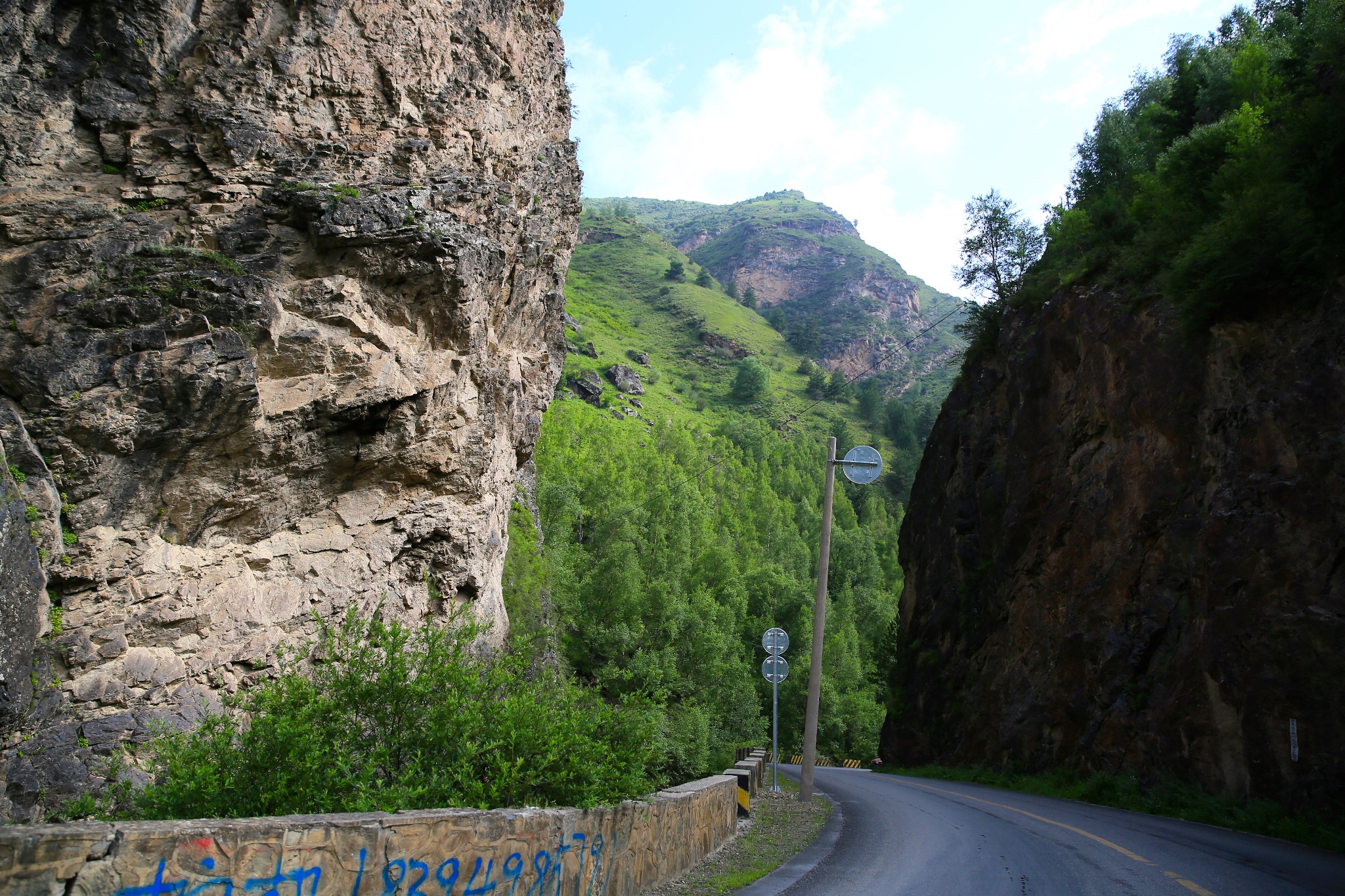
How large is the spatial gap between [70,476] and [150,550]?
1.45 meters

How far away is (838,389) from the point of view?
126 meters

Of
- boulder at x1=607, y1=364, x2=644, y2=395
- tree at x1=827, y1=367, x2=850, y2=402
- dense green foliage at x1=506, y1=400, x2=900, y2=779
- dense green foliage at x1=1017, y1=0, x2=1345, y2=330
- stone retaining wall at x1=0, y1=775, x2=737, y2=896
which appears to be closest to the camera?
stone retaining wall at x1=0, y1=775, x2=737, y2=896

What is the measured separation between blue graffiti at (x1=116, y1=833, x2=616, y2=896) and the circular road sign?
10.1 meters

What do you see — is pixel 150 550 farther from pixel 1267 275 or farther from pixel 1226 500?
pixel 1267 275

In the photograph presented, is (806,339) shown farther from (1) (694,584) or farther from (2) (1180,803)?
(2) (1180,803)

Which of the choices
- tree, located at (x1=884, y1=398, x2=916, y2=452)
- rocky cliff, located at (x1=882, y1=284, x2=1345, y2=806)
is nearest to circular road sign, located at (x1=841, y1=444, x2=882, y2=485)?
rocky cliff, located at (x1=882, y1=284, x2=1345, y2=806)

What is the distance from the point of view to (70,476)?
1123cm

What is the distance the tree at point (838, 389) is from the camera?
12600 cm

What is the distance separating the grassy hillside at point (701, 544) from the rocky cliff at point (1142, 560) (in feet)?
30.3

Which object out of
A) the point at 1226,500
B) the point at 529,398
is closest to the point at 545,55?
the point at 529,398

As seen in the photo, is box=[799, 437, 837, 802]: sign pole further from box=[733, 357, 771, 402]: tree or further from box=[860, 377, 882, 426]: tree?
box=[733, 357, 771, 402]: tree

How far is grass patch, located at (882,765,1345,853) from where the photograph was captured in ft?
36.1

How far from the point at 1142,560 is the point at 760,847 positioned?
13493mm

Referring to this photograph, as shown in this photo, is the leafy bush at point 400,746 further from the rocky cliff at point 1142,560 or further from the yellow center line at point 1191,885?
the rocky cliff at point 1142,560
